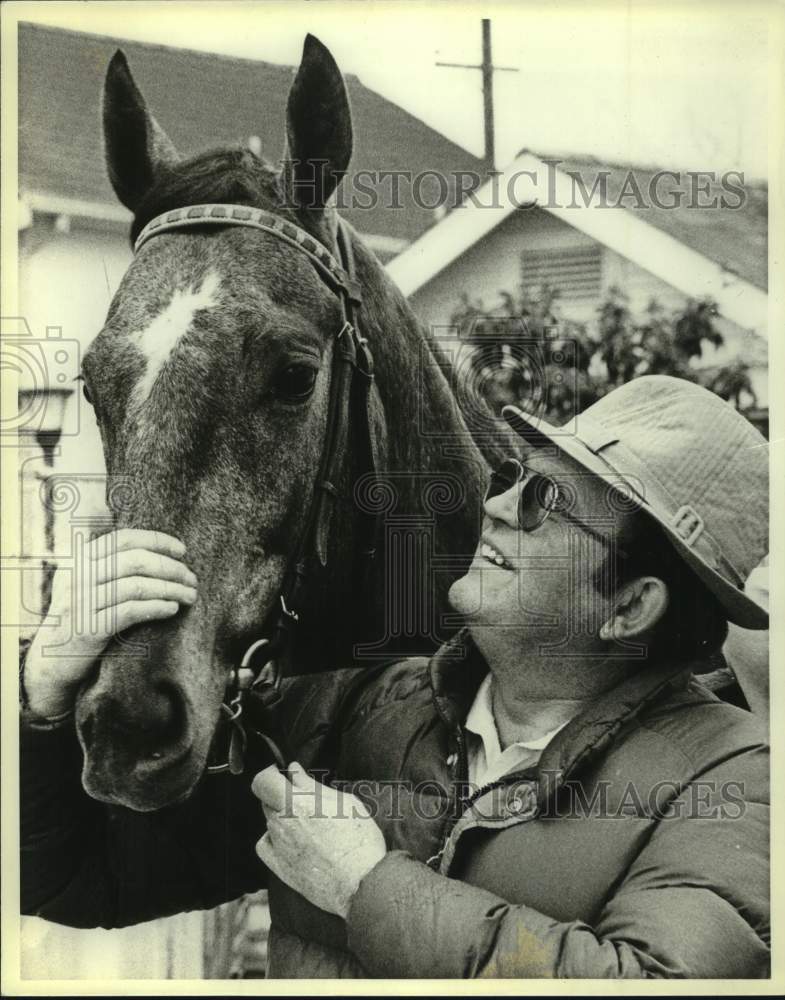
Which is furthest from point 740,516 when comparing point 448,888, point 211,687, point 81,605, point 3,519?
point 3,519

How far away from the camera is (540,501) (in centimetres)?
355

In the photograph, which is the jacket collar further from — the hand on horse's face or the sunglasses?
the hand on horse's face

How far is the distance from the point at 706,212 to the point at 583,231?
1.31 ft

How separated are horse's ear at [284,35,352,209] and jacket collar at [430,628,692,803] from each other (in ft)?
4.75

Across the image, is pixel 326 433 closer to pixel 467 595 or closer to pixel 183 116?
pixel 467 595

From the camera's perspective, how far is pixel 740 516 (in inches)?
136

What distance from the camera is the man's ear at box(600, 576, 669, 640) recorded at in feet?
11.3

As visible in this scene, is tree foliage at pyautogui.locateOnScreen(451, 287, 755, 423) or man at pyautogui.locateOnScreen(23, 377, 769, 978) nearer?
man at pyautogui.locateOnScreen(23, 377, 769, 978)

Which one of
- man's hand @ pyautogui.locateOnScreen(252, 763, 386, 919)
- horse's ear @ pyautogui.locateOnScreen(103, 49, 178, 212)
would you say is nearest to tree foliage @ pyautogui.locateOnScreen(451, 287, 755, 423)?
horse's ear @ pyautogui.locateOnScreen(103, 49, 178, 212)

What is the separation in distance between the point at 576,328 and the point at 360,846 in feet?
5.45

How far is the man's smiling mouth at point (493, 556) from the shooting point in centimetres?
359

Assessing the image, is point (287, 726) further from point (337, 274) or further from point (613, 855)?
point (337, 274)

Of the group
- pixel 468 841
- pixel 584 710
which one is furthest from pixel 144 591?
pixel 584 710

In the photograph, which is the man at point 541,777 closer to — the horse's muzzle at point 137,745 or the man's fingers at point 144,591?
the horse's muzzle at point 137,745
